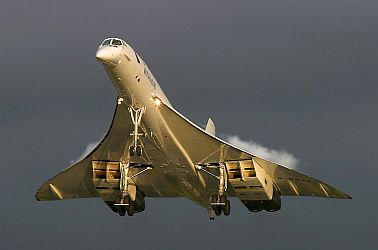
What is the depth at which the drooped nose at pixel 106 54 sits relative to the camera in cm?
2652

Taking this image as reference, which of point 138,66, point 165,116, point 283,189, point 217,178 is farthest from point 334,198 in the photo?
point 138,66

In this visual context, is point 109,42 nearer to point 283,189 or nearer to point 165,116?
point 165,116

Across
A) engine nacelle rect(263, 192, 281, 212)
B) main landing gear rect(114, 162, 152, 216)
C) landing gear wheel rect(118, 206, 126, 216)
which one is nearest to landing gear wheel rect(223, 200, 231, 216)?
engine nacelle rect(263, 192, 281, 212)

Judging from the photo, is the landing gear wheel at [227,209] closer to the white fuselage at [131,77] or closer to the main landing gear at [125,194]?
the main landing gear at [125,194]

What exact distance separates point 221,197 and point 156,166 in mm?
2884

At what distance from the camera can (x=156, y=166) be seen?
3281cm

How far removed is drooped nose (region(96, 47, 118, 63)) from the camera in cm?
2652

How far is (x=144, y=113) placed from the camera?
29469mm

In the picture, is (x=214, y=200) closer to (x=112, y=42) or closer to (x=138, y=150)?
(x=138, y=150)

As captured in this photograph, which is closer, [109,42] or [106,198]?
[109,42]

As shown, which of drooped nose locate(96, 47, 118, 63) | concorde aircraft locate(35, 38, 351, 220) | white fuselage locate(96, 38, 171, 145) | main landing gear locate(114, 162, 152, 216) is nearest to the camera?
drooped nose locate(96, 47, 118, 63)

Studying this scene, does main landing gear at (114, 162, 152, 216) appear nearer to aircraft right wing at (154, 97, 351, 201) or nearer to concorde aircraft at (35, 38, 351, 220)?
concorde aircraft at (35, 38, 351, 220)

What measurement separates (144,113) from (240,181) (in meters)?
5.69

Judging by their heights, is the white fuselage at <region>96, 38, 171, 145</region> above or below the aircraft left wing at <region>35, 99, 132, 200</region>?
above
